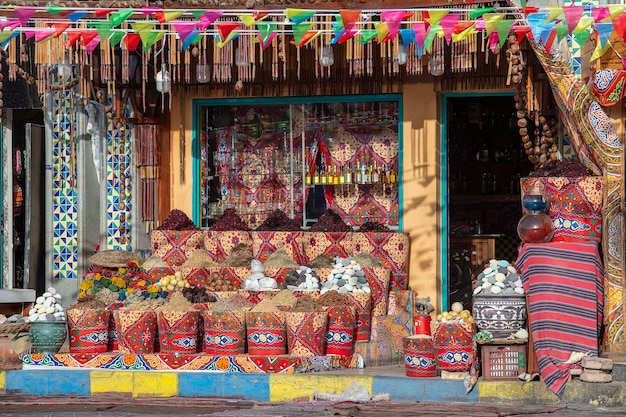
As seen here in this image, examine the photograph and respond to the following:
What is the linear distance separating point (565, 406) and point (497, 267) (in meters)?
1.43

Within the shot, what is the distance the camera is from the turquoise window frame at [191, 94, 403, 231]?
1361 cm

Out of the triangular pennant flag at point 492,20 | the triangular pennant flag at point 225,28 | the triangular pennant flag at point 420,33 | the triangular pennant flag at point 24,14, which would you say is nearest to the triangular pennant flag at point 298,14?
the triangular pennant flag at point 225,28

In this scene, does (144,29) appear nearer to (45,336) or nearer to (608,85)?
(45,336)

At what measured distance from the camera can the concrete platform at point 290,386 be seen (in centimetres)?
1053

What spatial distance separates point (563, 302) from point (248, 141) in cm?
497

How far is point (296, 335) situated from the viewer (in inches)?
455

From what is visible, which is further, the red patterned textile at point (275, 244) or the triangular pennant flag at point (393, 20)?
the red patterned textile at point (275, 244)

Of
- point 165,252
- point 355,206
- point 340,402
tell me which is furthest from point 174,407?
point 355,206

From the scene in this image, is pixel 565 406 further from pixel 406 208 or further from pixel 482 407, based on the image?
pixel 406 208

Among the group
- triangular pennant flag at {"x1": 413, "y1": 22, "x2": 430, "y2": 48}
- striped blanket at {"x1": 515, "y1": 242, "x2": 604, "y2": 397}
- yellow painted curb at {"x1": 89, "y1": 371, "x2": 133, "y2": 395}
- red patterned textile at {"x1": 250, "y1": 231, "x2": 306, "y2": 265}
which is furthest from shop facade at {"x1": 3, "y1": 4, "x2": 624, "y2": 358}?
yellow painted curb at {"x1": 89, "y1": 371, "x2": 133, "y2": 395}

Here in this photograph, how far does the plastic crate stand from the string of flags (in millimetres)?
2671

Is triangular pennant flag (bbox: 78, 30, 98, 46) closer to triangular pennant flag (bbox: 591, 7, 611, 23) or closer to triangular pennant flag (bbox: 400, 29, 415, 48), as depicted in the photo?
triangular pennant flag (bbox: 400, 29, 415, 48)

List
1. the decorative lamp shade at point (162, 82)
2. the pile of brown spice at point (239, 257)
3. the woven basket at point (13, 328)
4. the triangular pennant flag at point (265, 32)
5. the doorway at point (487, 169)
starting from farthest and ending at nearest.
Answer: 1. the doorway at point (487, 169)
2. the pile of brown spice at point (239, 257)
3. the decorative lamp shade at point (162, 82)
4. the woven basket at point (13, 328)
5. the triangular pennant flag at point (265, 32)

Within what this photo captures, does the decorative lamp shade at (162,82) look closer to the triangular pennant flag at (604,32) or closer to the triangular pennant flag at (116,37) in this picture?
the triangular pennant flag at (116,37)
